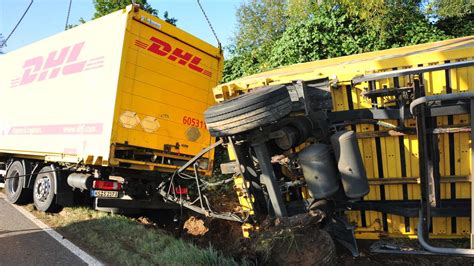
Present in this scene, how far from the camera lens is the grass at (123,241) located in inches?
169

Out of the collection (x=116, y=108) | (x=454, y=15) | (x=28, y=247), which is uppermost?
(x=454, y=15)

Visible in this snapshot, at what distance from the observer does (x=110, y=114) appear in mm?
5848

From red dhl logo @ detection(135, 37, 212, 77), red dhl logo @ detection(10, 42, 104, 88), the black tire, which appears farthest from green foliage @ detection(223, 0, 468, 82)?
the black tire

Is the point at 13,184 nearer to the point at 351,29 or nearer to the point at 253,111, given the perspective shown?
the point at 253,111

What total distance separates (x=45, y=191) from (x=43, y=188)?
0.11 m

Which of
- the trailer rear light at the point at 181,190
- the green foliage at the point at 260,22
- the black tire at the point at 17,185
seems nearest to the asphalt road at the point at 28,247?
the black tire at the point at 17,185

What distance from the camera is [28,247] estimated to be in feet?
17.9

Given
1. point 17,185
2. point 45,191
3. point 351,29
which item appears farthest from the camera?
point 351,29

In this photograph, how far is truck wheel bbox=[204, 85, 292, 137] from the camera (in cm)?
362

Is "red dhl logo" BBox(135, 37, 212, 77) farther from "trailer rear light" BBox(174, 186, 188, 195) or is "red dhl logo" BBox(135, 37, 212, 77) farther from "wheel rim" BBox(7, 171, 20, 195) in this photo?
"wheel rim" BBox(7, 171, 20, 195)

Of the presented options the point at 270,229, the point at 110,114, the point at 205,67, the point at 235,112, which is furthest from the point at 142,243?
the point at 205,67

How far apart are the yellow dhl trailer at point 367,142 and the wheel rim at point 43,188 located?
190 inches

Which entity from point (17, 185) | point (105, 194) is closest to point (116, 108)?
point (105, 194)

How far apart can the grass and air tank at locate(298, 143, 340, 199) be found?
1.06m
